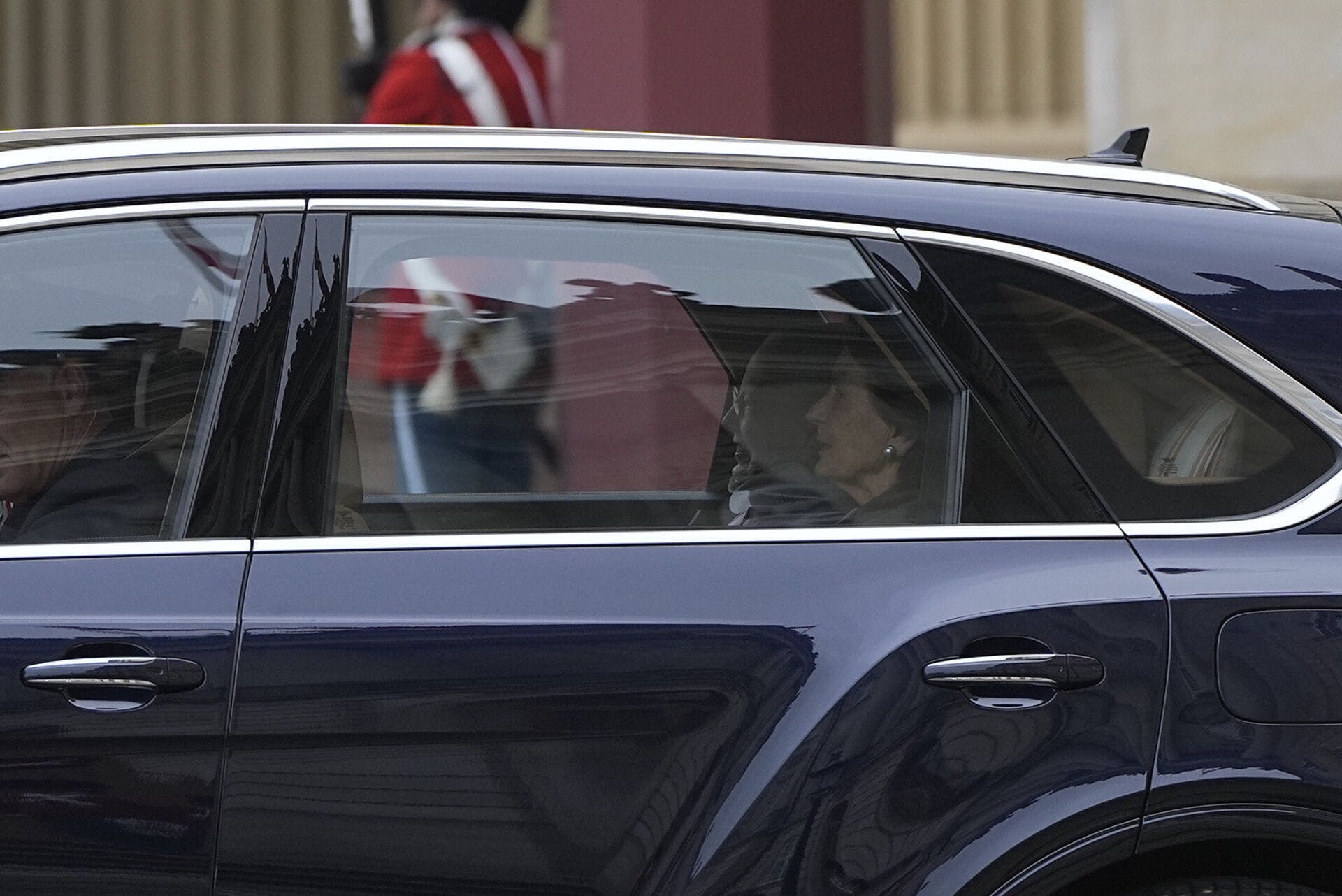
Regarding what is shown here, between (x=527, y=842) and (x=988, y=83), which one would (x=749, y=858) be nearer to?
(x=527, y=842)

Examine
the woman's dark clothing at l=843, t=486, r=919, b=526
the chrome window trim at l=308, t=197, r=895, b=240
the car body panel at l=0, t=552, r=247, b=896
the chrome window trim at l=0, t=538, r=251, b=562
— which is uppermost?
the chrome window trim at l=308, t=197, r=895, b=240

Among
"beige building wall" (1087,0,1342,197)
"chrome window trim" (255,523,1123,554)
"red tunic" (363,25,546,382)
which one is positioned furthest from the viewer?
"beige building wall" (1087,0,1342,197)

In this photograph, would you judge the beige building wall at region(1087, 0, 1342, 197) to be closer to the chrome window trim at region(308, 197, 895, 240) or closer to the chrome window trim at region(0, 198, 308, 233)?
the chrome window trim at region(308, 197, 895, 240)

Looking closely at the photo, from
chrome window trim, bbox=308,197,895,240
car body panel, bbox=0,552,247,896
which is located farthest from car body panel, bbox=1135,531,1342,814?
car body panel, bbox=0,552,247,896

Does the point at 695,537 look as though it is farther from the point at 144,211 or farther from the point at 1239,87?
the point at 1239,87

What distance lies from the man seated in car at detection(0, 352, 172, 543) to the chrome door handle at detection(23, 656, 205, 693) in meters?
0.21

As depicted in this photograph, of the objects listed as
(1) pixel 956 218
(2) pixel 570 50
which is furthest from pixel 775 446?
(2) pixel 570 50

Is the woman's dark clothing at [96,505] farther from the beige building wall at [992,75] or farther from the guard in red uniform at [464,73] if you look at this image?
the beige building wall at [992,75]

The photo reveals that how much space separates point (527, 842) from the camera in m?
1.92

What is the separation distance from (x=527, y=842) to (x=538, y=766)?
0.30 ft

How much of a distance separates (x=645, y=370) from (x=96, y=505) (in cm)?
73

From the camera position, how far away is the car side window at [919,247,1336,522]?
2.08 m

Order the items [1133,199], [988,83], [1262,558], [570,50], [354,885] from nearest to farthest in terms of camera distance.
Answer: [354,885], [1262,558], [1133,199], [570,50], [988,83]

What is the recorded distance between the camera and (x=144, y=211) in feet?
6.82
